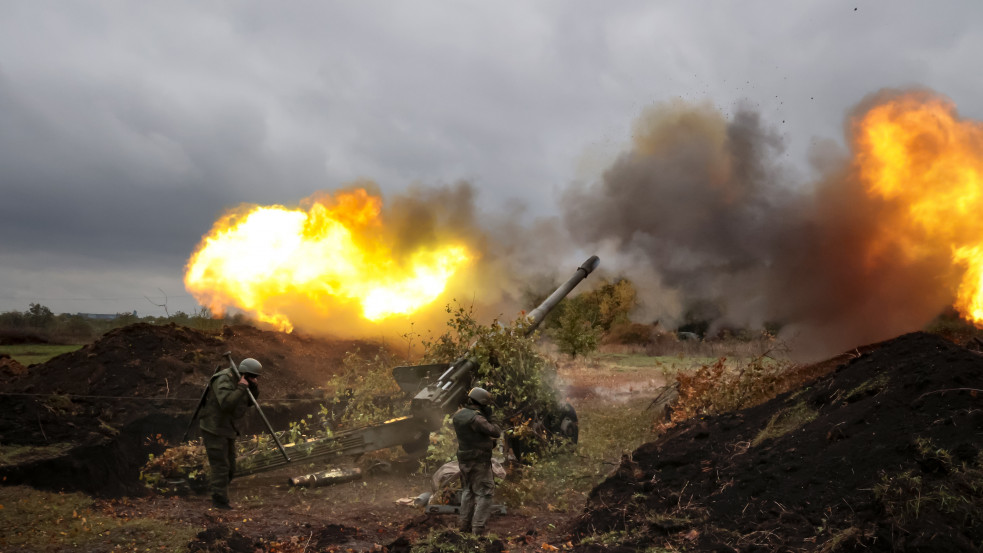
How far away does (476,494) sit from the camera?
805 centimetres

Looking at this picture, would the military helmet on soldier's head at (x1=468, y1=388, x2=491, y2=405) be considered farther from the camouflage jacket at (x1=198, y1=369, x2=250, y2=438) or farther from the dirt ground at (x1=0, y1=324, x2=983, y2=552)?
the camouflage jacket at (x1=198, y1=369, x2=250, y2=438)

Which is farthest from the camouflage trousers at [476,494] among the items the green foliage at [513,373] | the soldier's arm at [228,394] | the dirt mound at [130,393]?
the dirt mound at [130,393]

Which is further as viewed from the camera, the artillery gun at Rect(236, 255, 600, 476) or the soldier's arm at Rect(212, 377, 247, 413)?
the artillery gun at Rect(236, 255, 600, 476)

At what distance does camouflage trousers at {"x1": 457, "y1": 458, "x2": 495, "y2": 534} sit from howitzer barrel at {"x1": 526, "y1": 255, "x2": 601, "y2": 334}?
13.7ft

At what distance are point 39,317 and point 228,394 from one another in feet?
76.4

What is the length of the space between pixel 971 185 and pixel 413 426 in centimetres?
1043

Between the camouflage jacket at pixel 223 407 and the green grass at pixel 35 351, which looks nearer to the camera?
the camouflage jacket at pixel 223 407

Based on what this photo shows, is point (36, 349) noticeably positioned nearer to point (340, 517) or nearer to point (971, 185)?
point (340, 517)

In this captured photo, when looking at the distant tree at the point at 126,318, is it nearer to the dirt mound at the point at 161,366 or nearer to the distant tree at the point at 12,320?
the distant tree at the point at 12,320

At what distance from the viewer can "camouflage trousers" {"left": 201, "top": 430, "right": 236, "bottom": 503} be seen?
30.4ft

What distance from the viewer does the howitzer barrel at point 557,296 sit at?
12.3 m

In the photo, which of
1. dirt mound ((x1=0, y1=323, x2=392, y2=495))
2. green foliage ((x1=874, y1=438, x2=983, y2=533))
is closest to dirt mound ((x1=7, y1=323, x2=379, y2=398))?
dirt mound ((x1=0, y1=323, x2=392, y2=495))

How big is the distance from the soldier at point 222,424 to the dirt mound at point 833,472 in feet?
17.0

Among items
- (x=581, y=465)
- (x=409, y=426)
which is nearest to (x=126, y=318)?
(x=409, y=426)
